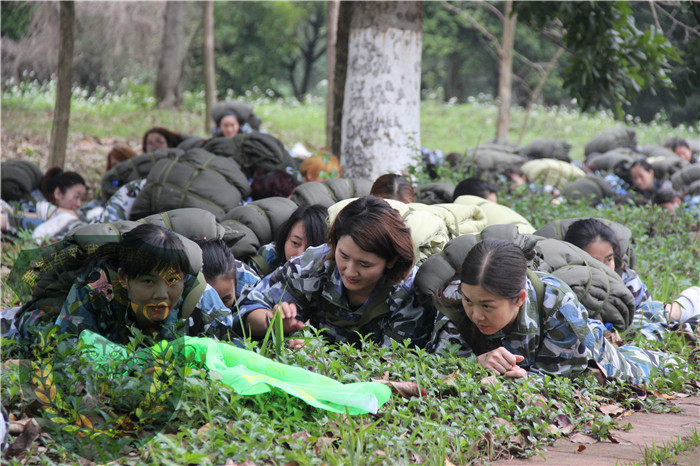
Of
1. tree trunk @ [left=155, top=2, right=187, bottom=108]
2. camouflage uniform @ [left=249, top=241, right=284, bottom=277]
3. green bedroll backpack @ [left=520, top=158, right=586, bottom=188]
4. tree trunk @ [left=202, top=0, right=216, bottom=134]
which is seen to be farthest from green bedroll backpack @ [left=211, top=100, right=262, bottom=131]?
tree trunk @ [left=155, top=2, right=187, bottom=108]

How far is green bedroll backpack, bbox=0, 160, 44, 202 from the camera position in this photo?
25.0ft

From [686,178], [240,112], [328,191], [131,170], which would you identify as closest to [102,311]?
[328,191]

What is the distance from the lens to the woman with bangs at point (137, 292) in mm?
3289

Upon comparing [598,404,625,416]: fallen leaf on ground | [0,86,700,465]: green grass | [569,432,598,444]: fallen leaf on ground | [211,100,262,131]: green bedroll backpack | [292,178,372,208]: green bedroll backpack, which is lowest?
[569,432,598,444]: fallen leaf on ground

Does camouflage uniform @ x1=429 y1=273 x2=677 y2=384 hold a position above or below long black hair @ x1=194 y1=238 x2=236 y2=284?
below

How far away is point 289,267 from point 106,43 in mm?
17520

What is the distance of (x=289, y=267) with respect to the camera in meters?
3.94

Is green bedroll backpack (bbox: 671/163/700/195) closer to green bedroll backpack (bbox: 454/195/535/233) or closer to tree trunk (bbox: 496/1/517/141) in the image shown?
tree trunk (bbox: 496/1/517/141)

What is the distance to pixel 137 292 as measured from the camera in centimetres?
330

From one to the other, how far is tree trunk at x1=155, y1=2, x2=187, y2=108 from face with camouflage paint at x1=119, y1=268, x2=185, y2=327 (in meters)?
14.8

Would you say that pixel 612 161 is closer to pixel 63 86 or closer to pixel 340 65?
pixel 340 65

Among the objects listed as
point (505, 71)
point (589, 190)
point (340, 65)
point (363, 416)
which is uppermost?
point (505, 71)

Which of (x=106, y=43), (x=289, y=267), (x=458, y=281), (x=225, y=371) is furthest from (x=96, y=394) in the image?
(x=106, y=43)

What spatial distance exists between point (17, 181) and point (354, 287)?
17.7 feet
